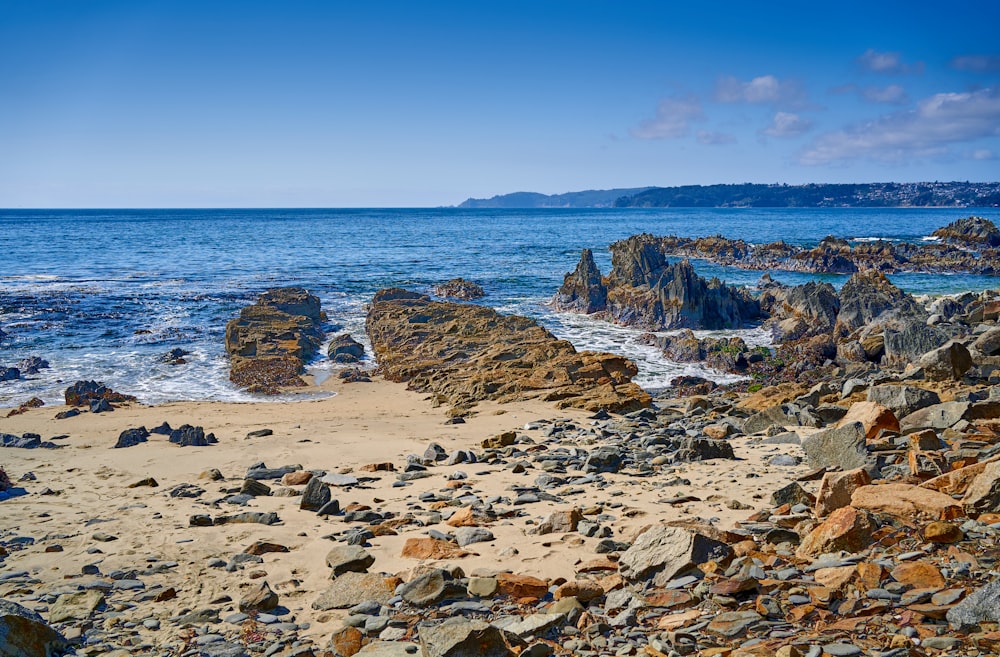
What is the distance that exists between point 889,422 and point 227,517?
876cm

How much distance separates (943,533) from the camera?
6066 millimetres

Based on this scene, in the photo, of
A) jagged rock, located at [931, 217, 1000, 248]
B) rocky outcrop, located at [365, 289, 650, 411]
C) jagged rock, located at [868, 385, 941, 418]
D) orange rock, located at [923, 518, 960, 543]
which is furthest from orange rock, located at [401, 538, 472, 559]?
jagged rock, located at [931, 217, 1000, 248]

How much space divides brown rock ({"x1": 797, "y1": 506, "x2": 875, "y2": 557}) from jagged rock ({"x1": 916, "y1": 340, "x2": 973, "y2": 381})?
8124mm

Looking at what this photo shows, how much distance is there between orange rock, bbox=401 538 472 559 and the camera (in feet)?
24.5

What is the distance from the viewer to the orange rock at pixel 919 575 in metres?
5.45

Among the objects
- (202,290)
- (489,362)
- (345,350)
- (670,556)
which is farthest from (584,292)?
(670,556)

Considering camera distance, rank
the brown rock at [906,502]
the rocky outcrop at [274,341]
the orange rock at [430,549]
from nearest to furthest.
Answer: the brown rock at [906,502] → the orange rock at [430,549] → the rocky outcrop at [274,341]

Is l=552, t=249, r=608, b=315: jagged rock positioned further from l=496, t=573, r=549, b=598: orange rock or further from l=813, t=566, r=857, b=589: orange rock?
l=813, t=566, r=857, b=589: orange rock

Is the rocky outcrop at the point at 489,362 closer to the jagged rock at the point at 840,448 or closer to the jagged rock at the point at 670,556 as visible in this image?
the jagged rock at the point at 840,448

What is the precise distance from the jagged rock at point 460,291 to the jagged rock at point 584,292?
5050 millimetres

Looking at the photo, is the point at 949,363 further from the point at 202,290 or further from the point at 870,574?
the point at 202,290

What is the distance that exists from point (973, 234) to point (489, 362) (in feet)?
187

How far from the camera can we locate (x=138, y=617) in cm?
640

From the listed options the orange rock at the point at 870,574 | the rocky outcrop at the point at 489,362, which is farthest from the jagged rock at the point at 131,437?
the orange rock at the point at 870,574
